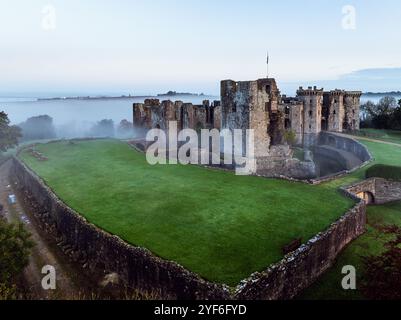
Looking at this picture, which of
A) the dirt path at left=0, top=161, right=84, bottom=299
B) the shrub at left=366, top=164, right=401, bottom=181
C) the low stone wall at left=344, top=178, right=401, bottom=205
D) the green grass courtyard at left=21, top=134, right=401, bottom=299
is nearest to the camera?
the green grass courtyard at left=21, top=134, right=401, bottom=299

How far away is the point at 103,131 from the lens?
10012 cm

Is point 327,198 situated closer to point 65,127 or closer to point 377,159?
point 377,159

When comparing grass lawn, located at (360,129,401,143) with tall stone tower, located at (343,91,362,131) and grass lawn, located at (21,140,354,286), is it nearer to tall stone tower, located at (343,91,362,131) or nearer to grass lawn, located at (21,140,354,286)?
tall stone tower, located at (343,91,362,131)

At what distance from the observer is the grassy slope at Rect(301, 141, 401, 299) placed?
15.4m

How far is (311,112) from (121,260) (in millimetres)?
46936

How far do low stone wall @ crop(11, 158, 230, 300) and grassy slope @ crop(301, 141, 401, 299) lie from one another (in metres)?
5.01

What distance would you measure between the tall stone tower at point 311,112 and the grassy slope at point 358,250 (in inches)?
1136

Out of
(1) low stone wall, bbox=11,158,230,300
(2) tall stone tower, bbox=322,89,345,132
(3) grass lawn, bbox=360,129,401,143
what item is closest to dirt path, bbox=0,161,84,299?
(1) low stone wall, bbox=11,158,230,300

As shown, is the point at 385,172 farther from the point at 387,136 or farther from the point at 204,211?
the point at 387,136

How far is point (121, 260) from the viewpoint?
1652cm

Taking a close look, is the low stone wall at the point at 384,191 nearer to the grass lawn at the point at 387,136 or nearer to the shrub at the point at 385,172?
the shrub at the point at 385,172

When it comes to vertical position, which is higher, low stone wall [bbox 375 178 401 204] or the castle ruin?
the castle ruin

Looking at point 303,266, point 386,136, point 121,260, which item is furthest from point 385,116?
point 121,260

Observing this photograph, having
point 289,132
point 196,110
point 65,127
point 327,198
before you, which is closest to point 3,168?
point 196,110
